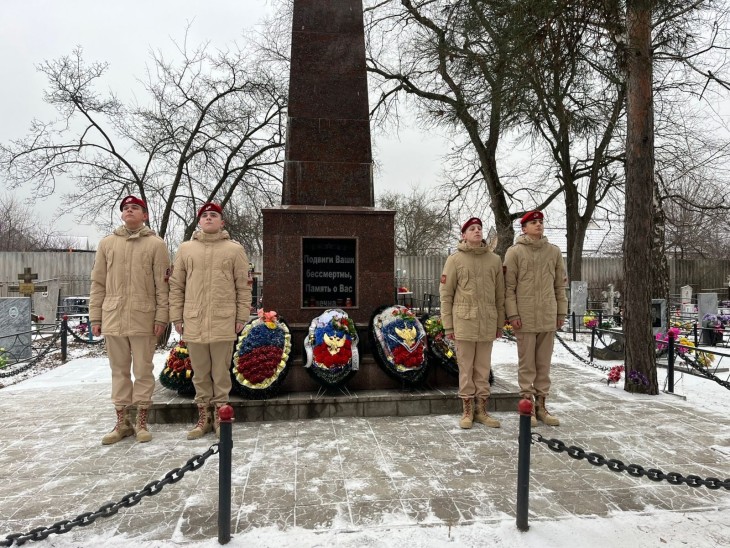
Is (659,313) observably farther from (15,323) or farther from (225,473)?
(15,323)

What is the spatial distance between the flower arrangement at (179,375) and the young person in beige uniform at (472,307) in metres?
2.78

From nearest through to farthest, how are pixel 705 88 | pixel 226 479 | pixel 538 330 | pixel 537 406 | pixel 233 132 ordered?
1. pixel 226 479
2. pixel 538 330
3. pixel 537 406
4. pixel 705 88
5. pixel 233 132

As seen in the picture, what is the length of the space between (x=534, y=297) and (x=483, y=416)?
50.7 inches

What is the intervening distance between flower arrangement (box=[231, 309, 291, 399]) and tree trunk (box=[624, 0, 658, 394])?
4.60m

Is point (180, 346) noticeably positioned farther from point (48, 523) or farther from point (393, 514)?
point (393, 514)

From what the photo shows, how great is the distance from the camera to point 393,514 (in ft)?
10.1

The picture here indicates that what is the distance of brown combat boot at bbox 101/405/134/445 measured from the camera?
444cm

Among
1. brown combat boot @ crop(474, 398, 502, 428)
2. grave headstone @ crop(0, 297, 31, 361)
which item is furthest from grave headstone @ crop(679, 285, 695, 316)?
grave headstone @ crop(0, 297, 31, 361)

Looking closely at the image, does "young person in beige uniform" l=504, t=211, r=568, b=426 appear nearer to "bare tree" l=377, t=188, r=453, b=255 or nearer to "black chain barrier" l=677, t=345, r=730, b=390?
"black chain barrier" l=677, t=345, r=730, b=390

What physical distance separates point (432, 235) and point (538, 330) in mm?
30344

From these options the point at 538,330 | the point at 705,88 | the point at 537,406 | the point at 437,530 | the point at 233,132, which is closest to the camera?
the point at 437,530

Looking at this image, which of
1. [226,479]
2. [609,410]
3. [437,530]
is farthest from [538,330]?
[226,479]

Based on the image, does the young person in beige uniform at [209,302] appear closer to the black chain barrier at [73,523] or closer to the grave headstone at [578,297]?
the black chain barrier at [73,523]

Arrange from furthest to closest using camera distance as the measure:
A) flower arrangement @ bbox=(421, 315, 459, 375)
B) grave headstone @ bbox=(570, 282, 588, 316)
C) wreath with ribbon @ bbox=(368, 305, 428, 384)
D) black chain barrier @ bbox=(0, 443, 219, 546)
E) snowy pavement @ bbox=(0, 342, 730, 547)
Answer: grave headstone @ bbox=(570, 282, 588, 316) → flower arrangement @ bbox=(421, 315, 459, 375) → wreath with ribbon @ bbox=(368, 305, 428, 384) → snowy pavement @ bbox=(0, 342, 730, 547) → black chain barrier @ bbox=(0, 443, 219, 546)
